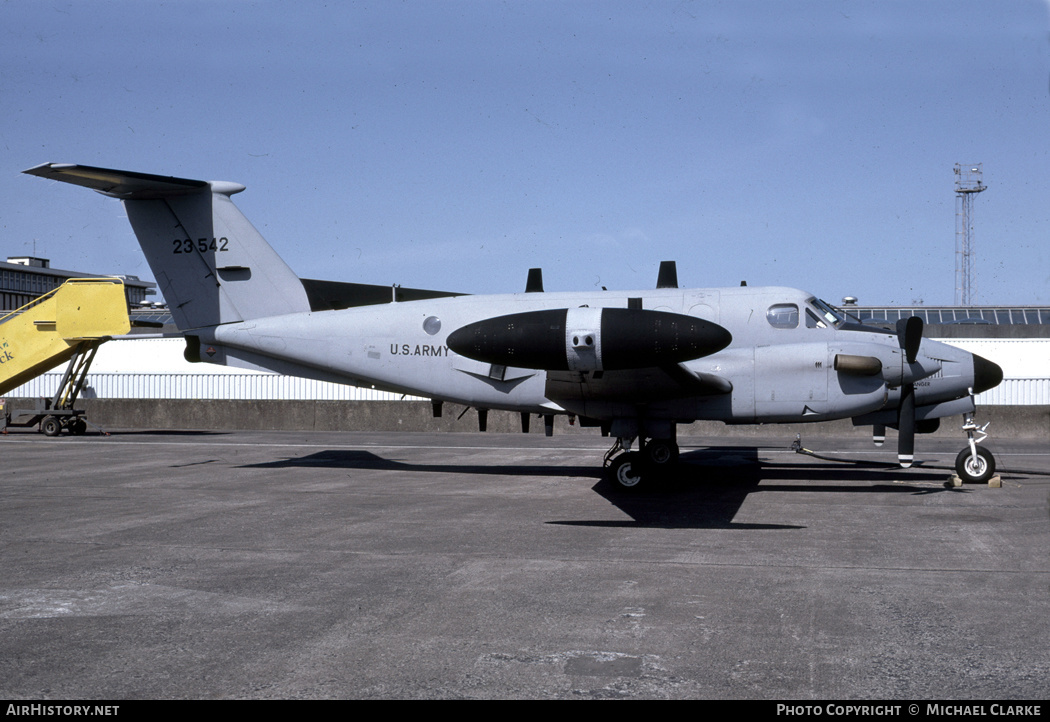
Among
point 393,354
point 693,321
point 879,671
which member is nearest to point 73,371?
point 393,354

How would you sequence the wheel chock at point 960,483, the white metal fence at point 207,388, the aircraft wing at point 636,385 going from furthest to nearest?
1. the white metal fence at point 207,388
2. the wheel chock at point 960,483
3. the aircraft wing at point 636,385

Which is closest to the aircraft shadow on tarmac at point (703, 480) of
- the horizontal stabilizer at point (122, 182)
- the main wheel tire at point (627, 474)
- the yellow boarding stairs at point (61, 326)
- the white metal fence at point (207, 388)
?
the main wheel tire at point (627, 474)

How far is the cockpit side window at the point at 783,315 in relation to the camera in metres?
13.5

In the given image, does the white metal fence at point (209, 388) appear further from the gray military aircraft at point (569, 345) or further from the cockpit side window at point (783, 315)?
the cockpit side window at point (783, 315)

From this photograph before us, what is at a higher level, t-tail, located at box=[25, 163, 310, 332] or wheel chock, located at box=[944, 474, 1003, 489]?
t-tail, located at box=[25, 163, 310, 332]

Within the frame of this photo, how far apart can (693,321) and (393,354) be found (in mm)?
6443

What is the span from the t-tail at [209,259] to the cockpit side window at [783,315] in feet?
28.1

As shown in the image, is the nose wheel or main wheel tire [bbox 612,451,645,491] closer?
main wheel tire [bbox 612,451,645,491]

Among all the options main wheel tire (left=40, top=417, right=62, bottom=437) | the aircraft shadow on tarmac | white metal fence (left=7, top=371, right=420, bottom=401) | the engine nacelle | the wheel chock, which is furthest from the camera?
white metal fence (left=7, top=371, right=420, bottom=401)

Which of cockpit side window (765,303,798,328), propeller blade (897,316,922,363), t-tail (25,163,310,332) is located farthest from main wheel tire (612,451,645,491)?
t-tail (25,163,310,332)

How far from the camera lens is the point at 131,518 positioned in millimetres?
10547

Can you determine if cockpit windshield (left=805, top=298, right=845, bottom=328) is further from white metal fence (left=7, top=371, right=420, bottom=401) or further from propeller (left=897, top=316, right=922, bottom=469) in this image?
white metal fence (left=7, top=371, right=420, bottom=401)

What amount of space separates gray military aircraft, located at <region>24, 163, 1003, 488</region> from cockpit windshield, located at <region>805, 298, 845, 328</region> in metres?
0.04

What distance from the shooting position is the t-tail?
16.0 metres
